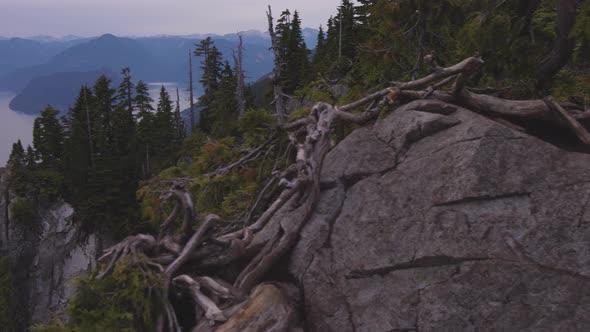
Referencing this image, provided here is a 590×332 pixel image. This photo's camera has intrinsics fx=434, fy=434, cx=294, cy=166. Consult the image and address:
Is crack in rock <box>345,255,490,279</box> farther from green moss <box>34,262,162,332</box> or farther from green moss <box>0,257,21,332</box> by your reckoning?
green moss <box>0,257,21,332</box>

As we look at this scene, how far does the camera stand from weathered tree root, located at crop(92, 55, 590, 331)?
197 inches

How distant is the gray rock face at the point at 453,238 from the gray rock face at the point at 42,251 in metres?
44.3

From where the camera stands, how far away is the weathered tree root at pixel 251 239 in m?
5.00

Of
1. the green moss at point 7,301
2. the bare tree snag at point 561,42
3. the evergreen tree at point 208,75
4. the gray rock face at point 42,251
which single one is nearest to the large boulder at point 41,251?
the gray rock face at point 42,251

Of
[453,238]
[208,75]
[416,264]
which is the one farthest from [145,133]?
[453,238]

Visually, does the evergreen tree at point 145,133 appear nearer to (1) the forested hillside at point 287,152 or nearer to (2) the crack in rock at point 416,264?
(1) the forested hillside at point 287,152

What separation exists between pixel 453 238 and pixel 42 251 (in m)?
51.3

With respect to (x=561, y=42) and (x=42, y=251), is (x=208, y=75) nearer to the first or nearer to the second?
(x=42, y=251)

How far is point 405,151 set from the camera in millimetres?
5797

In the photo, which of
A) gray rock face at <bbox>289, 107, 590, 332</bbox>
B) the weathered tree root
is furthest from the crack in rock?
the weathered tree root

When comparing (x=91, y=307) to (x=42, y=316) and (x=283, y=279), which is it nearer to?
(x=283, y=279)

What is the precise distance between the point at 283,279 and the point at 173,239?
1.53 metres

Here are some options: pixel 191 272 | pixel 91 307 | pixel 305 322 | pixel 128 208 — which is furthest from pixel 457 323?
pixel 128 208

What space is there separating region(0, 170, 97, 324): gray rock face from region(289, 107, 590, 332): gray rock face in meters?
44.3
